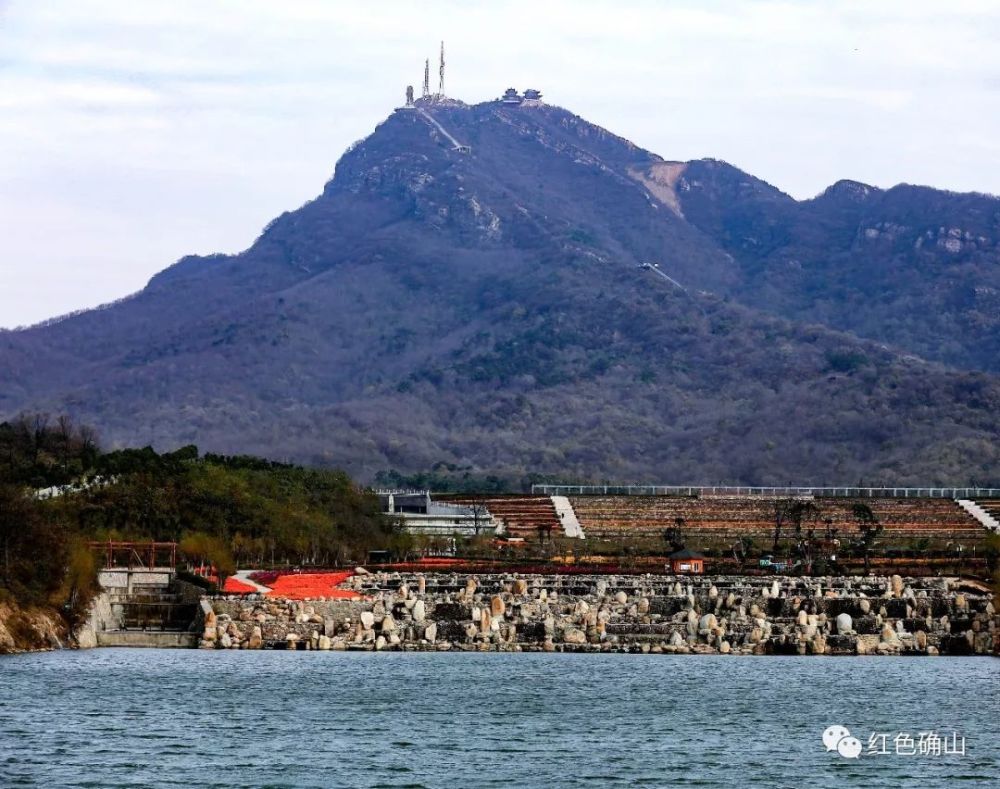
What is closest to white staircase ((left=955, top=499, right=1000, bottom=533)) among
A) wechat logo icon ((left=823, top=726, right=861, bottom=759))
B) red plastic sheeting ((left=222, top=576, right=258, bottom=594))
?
red plastic sheeting ((left=222, top=576, right=258, bottom=594))

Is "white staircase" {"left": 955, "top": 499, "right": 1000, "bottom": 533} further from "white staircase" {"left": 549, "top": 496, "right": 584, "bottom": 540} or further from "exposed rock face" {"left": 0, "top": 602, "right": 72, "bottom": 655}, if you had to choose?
"exposed rock face" {"left": 0, "top": 602, "right": 72, "bottom": 655}

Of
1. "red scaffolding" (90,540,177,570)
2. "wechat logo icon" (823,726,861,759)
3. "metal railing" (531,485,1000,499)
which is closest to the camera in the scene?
"wechat logo icon" (823,726,861,759)

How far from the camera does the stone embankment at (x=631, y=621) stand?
268 ft

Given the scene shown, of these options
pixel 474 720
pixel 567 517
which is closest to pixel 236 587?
pixel 474 720

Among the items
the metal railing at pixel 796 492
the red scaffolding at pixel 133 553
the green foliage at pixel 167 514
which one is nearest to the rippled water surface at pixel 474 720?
the green foliage at pixel 167 514

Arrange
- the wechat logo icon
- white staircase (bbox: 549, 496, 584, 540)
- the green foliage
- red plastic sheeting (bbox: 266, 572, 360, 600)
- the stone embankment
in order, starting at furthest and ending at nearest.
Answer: white staircase (bbox: 549, 496, 584, 540) → red plastic sheeting (bbox: 266, 572, 360, 600) → the stone embankment → the green foliage → the wechat logo icon

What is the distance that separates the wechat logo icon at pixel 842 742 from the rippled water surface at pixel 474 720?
362mm

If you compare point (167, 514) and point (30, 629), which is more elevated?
point (167, 514)

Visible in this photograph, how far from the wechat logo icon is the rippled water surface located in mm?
362

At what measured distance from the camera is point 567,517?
452ft

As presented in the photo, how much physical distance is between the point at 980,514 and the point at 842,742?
289 ft

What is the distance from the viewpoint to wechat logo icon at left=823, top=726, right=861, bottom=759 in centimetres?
5197

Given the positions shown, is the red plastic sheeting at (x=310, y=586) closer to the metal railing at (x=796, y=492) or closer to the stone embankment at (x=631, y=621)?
the stone embankment at (x=631, y=621)

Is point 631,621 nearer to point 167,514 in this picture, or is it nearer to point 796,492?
point 167,514
